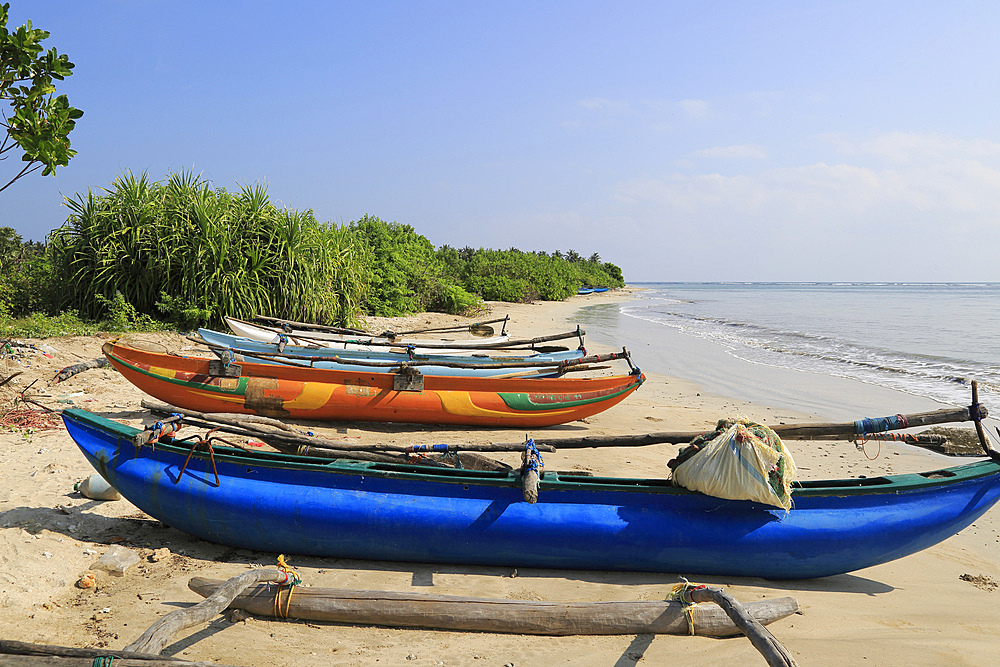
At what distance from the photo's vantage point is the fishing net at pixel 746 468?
12.8 feet

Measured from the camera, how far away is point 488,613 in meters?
3.40

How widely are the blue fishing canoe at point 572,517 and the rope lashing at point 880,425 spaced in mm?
382

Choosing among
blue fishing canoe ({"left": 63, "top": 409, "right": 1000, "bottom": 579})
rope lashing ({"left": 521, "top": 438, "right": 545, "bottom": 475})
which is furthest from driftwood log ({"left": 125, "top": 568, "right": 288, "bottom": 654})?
rope lashing ({"left": 521, "top": 438, "right": 545, "bottom": 475})

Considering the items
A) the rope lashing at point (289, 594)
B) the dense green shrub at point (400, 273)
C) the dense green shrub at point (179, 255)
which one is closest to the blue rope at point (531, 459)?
the rope lashing at point (289, 594)

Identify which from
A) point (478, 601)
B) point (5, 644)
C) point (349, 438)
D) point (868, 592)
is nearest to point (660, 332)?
point (349, 438)

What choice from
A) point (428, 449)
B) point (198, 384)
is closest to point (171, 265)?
point (198, 384)

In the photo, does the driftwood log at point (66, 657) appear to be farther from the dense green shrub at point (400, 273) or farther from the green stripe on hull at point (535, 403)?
the dense green shrub at point (400, 273)

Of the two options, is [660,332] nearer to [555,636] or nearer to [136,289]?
[136,289]

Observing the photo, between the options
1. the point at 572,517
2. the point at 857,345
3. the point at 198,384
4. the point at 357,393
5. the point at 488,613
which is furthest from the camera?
the point at 857,345

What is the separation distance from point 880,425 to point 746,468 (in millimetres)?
1402

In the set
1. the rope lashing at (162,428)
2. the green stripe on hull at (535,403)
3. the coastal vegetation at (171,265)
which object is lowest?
the green stripe on hull at (535,403)

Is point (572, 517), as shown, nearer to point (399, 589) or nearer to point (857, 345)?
point (399, 589)

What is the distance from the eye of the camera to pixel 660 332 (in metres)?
22.6

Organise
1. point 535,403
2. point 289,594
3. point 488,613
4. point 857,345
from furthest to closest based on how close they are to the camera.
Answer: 1. point 857,345
2. point 535,403
3. point 289,594
4. point 488,613
